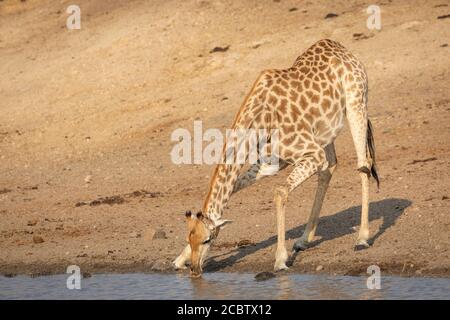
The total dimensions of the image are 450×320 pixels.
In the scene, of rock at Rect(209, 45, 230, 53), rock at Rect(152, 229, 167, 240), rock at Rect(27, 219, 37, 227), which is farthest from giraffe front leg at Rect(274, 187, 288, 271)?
rock at Rect(209, 45, 230, 53)

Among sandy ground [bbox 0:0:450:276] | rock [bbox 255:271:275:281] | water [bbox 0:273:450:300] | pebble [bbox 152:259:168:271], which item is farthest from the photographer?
sandy ground [bbox 0:0:450:276]

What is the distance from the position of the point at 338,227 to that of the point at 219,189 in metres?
2.74

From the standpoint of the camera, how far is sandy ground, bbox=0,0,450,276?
47.9 ft

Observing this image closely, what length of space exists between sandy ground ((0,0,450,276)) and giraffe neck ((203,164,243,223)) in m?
0.99

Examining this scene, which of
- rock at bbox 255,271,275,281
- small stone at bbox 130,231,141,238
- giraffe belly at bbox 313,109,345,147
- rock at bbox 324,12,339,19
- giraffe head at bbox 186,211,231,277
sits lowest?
small stone at bbox 130,231,141,238

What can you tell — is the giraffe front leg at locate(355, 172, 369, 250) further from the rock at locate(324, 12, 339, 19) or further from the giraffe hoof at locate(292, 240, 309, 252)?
the rock at locate(324, 12, 339, 19)

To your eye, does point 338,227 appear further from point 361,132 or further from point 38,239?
point 38,239

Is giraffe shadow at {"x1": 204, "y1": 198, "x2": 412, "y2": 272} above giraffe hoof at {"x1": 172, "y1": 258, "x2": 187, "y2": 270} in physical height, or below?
below

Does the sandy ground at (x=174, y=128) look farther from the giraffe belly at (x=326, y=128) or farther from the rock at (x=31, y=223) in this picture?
the giraffe belly at (x=326, y=128)

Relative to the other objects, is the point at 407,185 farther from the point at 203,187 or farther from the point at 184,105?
the point at 184,105

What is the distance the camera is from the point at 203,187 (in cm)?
1808

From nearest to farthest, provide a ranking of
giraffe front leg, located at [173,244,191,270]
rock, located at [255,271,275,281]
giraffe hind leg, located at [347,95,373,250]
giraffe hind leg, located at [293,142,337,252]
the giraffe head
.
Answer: the giraffe head, rock, located at [255,271,275,281], giraffe front leg, located at [173,244,191,270], giraffe hind leg, located at [293,142,337,252], giraffe hind leg, located at [347,95,373,250]
